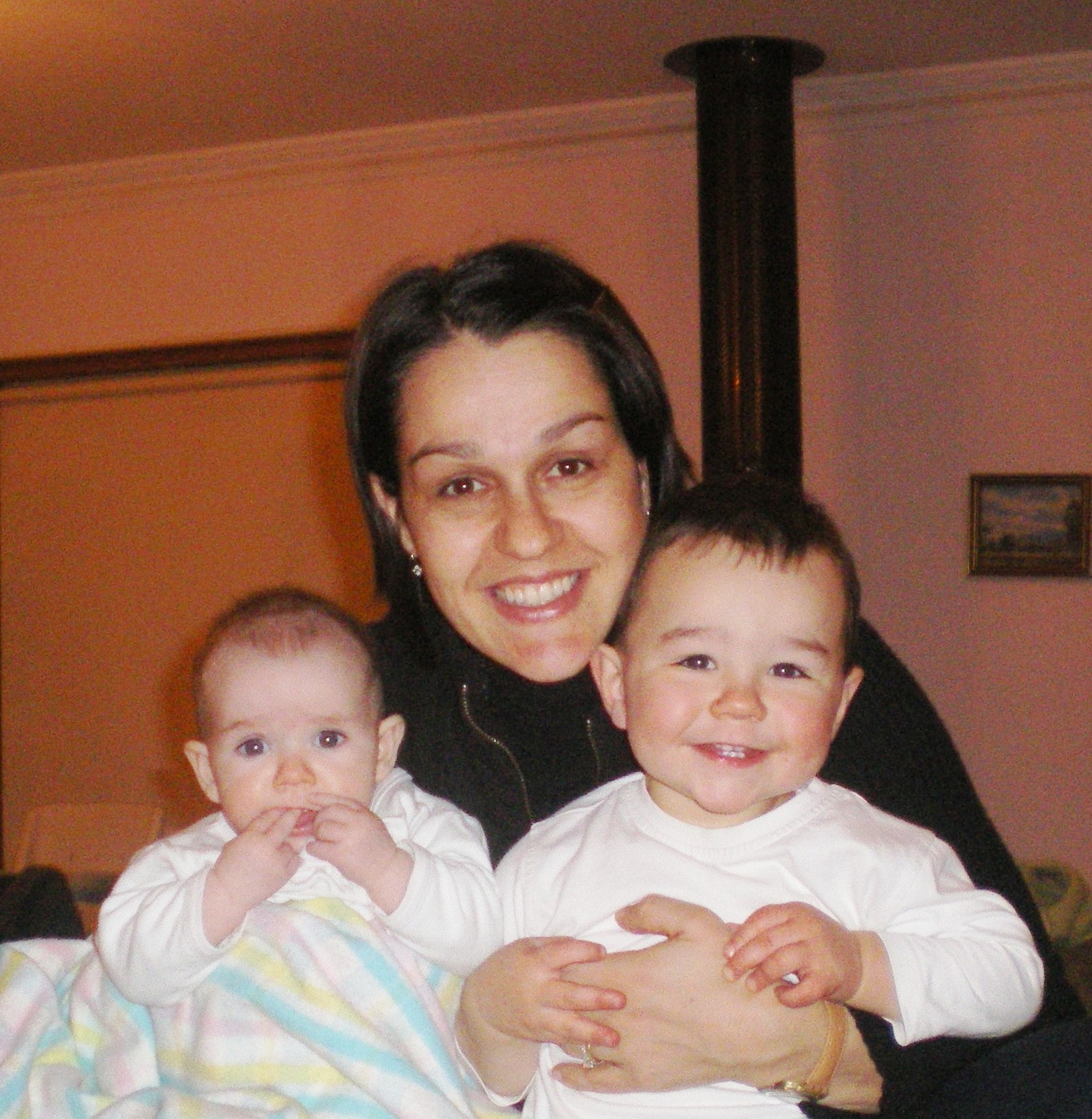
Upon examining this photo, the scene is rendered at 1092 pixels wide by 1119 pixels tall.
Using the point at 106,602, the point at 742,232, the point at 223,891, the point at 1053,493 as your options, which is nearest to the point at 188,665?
the point at 106,602

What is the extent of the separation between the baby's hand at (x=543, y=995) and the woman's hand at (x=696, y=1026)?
1 centimetres

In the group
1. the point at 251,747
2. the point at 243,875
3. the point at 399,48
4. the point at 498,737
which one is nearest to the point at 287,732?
the point at 251,747

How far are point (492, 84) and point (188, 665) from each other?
2695mm

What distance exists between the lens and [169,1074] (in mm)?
1460

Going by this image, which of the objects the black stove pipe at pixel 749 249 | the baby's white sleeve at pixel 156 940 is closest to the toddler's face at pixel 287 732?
the baby's white sleeve at pixel 156 940

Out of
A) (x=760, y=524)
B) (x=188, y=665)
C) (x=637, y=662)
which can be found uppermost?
(x=760, y=524)

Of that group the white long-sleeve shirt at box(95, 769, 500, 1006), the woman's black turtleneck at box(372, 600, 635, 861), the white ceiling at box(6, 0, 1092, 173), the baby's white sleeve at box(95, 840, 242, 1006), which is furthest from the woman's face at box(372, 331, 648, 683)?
the white ceiling at box(6, 0, 1092, 173)

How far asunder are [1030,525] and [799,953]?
3.22 meters

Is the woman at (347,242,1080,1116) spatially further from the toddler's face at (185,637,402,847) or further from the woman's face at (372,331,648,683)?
the toddler's face at (185,637,402,847)

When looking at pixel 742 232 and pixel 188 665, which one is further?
pixel 188 665

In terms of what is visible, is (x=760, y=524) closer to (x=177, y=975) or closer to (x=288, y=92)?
(x=177, y=975)

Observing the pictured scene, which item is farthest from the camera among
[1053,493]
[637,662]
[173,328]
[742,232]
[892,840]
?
[173,328]

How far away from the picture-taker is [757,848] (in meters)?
1.40

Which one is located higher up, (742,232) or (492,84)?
(492,84)
